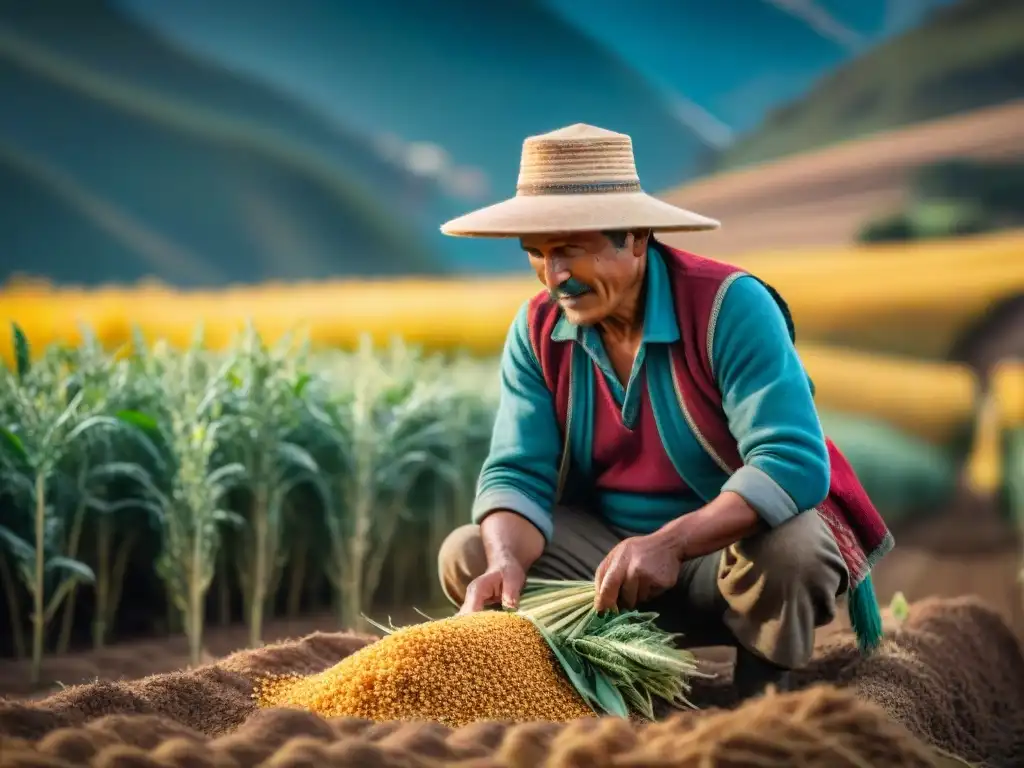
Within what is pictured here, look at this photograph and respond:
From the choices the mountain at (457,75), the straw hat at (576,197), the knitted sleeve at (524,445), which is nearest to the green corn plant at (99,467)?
the knitted sleeve at (524,445)

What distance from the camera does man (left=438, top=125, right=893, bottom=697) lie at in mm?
2512

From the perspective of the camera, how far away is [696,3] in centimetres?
755

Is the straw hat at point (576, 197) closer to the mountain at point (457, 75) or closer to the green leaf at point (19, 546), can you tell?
the green leaf at point (19, 546)

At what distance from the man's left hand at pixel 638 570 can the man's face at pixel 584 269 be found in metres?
0.42

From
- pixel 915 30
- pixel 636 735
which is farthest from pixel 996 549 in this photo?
pixel 636 735

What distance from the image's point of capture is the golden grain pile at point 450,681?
2234mm

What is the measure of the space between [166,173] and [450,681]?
5.19m

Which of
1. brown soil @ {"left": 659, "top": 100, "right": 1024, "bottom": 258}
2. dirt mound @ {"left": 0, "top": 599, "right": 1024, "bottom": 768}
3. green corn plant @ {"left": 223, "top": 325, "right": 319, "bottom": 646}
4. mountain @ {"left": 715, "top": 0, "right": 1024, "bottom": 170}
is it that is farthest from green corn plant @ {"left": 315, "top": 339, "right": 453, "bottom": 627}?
mountain @ {"left": 715, "top": 0, "right": 1024, "bottom": 170}

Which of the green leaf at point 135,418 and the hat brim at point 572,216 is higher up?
the hat brim at point 572,216

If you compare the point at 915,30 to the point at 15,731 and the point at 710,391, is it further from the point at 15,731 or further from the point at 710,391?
the point at 15,731

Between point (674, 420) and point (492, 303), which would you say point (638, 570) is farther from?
point (492, 303)

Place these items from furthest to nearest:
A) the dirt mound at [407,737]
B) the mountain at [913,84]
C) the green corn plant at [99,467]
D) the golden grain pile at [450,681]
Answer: the mountain at [913,84] < the green corn plant at [99,467] < the golden grain pile at [450,681] < the dirt mound at [407,737]

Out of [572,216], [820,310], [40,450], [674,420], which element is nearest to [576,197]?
[572,216]

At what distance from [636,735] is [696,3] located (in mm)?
6207
